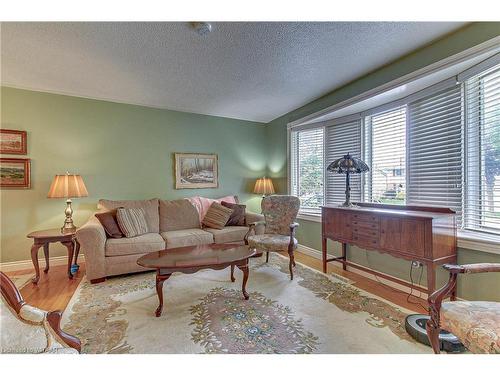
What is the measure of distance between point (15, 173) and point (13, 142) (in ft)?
1.35

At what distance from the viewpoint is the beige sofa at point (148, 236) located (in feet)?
8.98

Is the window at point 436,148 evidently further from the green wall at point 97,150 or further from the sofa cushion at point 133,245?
the sofa cushion at point 133,245

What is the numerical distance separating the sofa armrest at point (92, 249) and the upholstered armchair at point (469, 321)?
3123 mm

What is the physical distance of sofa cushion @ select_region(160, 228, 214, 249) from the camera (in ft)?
10.4

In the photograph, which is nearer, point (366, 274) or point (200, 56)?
point (200, 56)

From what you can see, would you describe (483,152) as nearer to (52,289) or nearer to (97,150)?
(52,289)

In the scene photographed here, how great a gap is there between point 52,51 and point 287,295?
3344mm

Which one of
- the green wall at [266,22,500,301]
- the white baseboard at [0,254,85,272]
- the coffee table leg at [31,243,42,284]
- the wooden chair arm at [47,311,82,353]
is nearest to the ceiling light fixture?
the green wall at [266,22,500,301]

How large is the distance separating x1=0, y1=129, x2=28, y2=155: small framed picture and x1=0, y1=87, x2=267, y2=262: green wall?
0.08 m

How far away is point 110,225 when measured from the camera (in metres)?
3.03

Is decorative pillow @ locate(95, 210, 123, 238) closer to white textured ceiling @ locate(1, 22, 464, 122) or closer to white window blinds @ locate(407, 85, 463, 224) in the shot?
white textured ceiling @ locate(1, 22, 464, 122)

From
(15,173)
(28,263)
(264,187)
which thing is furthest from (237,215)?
(15,173)

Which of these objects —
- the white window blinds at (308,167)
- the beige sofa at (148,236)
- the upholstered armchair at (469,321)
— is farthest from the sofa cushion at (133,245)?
the upholstered armchair at (469,321)
